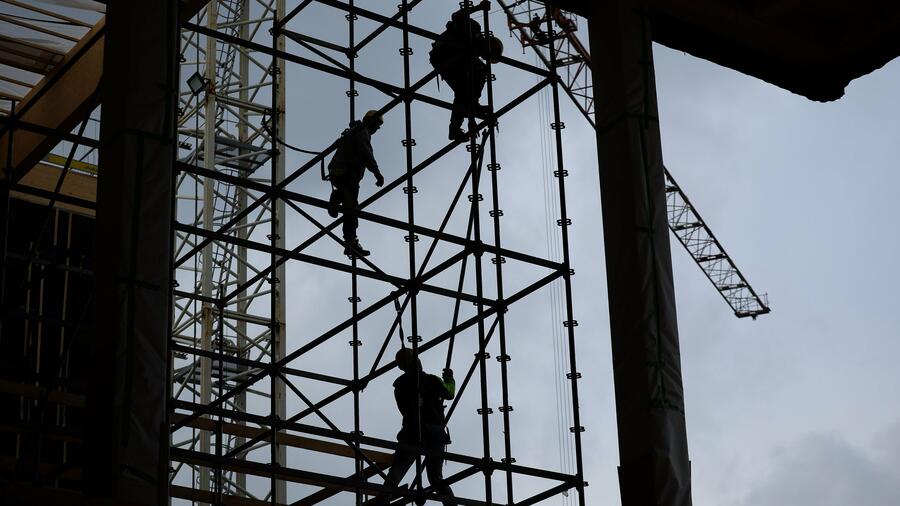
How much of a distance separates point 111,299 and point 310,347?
5.16 metres

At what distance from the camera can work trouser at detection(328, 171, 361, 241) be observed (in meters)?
18.7

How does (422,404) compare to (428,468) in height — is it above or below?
above

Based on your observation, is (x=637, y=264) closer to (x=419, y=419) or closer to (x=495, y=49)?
(x=419, y=419)

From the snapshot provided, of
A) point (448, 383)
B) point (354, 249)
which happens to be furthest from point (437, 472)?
point (354, 249)

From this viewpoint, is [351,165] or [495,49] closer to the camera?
[495,49]

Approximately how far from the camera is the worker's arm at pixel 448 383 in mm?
17875

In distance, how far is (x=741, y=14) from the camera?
18.4 meters

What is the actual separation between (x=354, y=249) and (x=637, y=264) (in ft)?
13.1

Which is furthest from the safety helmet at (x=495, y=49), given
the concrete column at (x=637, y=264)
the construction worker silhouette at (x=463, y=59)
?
the concrete column at (x=637, y=264)

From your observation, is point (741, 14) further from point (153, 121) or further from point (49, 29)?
point (49, 29)

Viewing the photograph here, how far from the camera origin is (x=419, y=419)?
669 inches

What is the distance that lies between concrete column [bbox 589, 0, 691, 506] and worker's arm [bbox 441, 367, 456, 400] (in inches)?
101

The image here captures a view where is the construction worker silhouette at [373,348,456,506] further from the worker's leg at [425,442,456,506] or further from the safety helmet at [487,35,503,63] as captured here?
the safety helmet at [487,35,503,63]

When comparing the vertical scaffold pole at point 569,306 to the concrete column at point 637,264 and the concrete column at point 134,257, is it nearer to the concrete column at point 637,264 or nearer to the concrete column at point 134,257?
the concrete column at point 637,264
